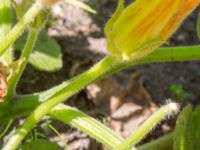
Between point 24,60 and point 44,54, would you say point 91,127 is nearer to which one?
point 24,60

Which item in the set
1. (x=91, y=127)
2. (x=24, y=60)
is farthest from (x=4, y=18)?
(x=91, y=127)

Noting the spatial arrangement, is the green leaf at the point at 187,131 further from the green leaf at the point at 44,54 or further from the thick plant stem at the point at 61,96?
the green leaf at the point at 44,54

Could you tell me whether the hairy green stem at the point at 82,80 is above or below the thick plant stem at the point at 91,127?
above

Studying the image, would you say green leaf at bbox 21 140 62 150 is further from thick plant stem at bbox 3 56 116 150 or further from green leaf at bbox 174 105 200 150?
green leaf at bbox 174 105 200 150

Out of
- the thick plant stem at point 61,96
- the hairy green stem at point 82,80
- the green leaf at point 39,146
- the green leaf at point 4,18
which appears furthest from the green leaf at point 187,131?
the green leaf at point 4,18

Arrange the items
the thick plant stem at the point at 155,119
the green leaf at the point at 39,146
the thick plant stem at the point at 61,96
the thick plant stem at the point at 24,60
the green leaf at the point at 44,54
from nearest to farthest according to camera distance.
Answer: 1. the thick plant stem at the point at 155,119
2. the thick plant stem at the point at 61,96
3. the thick plant stem at the point at 24,60
4. the green leaf at the point at 39,146
5. the green leaf at the point at 44,54

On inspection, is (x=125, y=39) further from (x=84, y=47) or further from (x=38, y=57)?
(x=84, y=47)

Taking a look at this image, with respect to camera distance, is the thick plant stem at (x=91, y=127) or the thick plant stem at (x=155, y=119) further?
the thick plant stem at (x=91, y=127)
